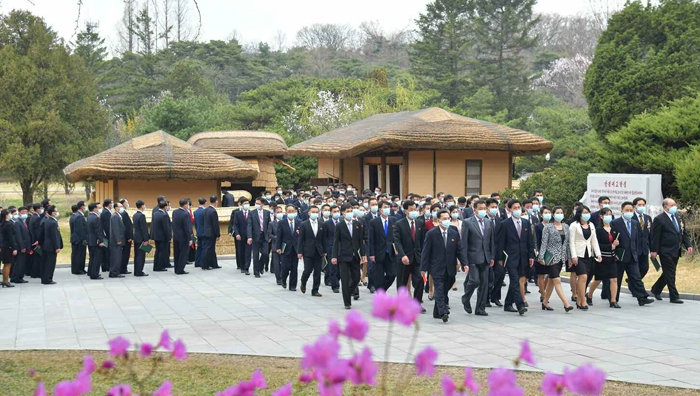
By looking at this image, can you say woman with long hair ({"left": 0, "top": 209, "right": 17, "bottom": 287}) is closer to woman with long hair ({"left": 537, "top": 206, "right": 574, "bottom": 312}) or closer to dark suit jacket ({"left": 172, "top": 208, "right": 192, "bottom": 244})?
dark suit jacket ({"left": 172, "top": 208, "right": 192, "bottom": 244})

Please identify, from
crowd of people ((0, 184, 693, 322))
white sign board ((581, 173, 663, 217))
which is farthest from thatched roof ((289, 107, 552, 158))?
crowd of people ((0, 184, 693, 322))

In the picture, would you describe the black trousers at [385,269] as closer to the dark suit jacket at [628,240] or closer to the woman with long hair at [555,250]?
the woman with long hair at [555,250]

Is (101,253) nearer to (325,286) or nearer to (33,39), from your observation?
(325,286)

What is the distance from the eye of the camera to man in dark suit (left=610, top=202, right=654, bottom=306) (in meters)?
13.5

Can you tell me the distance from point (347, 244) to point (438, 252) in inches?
77.0

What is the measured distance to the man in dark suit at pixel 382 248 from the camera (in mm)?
14398

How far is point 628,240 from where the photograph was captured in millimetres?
13562

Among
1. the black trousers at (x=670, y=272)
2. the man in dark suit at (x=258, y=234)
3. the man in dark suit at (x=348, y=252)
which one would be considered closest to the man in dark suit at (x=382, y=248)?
the man in dark suit at (x=348, y=252)

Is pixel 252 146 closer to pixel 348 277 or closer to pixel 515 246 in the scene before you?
pixel 348 277

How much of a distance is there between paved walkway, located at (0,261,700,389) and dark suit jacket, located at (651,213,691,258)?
36.2 inches

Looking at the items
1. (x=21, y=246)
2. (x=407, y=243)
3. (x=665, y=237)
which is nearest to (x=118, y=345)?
(x=407, y=243)

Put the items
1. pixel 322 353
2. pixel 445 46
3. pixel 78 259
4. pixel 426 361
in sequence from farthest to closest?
pixel 445 46 < pixel 78 259 < pixel 426 361 < pixel 322 353

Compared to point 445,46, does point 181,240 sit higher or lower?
lower

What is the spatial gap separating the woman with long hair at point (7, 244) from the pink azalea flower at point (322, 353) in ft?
51.8
